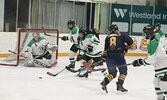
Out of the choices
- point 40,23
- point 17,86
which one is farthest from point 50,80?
point 40,23

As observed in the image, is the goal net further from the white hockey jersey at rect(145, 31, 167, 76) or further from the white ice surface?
the white hockey jersey at rect(145, 31, 167, 76)

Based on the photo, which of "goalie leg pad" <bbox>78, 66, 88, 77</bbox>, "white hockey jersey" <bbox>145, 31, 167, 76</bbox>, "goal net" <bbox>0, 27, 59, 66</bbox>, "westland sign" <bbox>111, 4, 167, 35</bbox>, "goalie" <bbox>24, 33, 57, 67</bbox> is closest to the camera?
"white hockey jersey" <bbox>145, 31, 167, 76</bbox>

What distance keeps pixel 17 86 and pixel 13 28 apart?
15.9ft

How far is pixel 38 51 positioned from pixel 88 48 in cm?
184

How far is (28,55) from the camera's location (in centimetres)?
662

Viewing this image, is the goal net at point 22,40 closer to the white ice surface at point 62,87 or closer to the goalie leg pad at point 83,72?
the white ice surface at point 62,87

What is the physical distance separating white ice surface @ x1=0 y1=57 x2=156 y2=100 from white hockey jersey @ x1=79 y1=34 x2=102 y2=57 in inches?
17.6

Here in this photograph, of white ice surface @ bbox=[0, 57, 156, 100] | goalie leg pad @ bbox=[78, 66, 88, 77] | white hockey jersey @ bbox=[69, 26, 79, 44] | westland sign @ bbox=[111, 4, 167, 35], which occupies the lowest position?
white ice surface @ bbox=[0, 57, 156, 100]

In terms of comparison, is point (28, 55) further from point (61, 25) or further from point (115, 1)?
point (115, 1)

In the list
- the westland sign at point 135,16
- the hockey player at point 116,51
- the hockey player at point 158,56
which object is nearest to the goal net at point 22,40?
the hockey player at point 116,51

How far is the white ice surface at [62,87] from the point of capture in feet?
13.0

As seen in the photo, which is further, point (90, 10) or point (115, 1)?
point (115, 1)

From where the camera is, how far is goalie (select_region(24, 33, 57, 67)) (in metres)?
6.66

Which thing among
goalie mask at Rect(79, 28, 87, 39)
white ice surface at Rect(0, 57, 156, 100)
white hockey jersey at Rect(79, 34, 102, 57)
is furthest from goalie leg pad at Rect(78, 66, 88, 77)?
goalie mask at Rect(79, 28, 87, 39)
